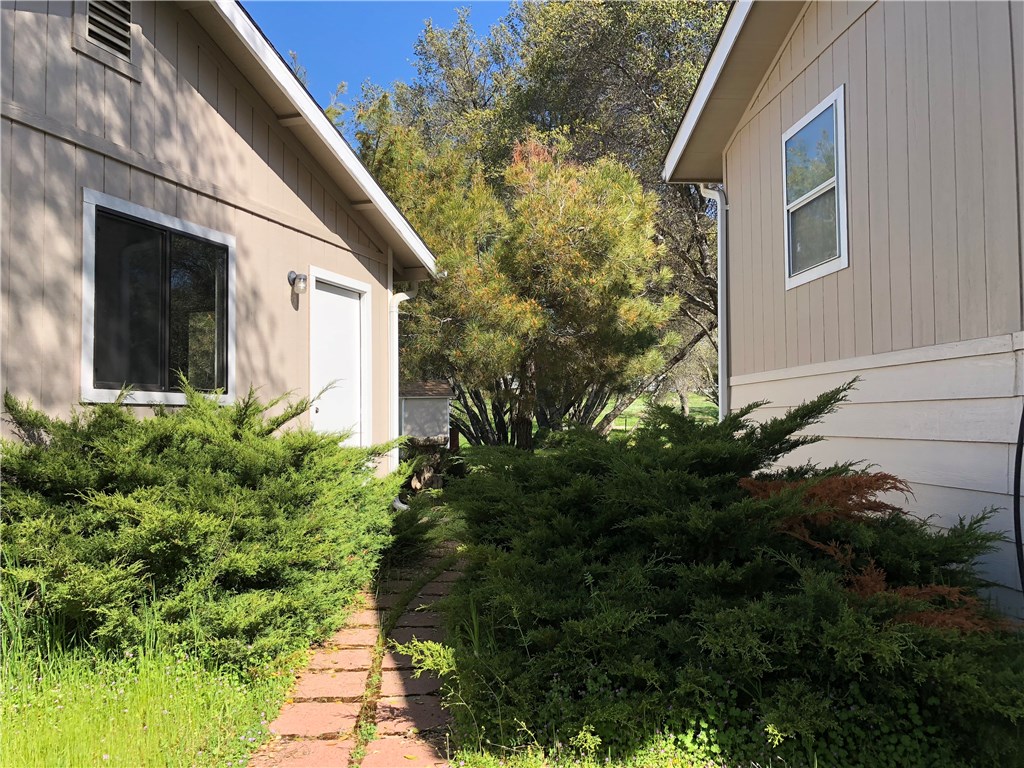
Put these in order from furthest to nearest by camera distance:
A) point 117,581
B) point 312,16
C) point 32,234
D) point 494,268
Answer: point 494,268, point 312,16, point 32,234, point 117,581

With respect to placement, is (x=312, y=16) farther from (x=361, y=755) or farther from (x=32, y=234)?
(x=361, y=755)

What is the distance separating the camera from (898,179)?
412 centimetres

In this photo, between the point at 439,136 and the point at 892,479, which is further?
the point at 439,136

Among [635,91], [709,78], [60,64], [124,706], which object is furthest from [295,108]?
[635,91]

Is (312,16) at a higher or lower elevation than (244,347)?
higher

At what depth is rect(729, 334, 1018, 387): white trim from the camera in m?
3.28

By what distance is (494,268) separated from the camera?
34.8ft

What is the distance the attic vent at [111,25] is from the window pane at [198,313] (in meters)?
1.17

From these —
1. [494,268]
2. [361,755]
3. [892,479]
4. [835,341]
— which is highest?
[494,268]

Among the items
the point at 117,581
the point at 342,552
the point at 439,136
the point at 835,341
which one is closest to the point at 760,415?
the point at 835,341

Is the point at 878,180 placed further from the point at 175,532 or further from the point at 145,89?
the point at 145,89

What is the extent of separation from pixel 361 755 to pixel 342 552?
1.46 meters

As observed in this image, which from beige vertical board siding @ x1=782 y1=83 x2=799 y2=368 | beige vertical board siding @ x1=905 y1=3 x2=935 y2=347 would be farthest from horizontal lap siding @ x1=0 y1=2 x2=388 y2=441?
beige vertical board siding @ x1=905 y1=3 x2=935 y2=347

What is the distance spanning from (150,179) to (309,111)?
1.71m
